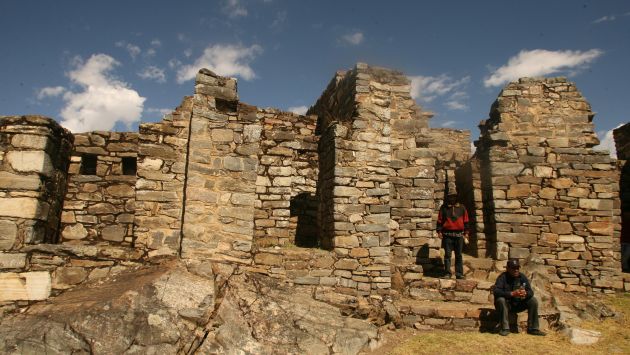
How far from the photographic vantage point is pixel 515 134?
10.8m

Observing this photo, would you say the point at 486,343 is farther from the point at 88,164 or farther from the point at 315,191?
the point at 88,164

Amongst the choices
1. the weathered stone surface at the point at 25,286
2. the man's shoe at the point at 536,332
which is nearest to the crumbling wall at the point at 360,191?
the man's shoe at the point at 536,332

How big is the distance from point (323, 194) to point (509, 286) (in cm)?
405

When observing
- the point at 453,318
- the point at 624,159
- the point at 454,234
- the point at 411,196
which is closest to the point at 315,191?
the point at 411,196

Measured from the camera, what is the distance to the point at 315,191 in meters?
9.93

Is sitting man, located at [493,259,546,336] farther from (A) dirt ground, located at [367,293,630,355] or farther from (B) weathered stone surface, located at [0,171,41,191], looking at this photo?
(B) weathered stone surface, located at [0,171,41,191]

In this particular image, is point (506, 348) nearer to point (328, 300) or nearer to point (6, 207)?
point (328, 300)

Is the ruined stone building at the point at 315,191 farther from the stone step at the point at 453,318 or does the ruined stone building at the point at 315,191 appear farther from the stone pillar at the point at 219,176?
the stone step at the point at 453,318

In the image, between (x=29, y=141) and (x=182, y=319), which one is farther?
(x=29, y=141)

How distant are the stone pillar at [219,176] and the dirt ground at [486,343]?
115 inches

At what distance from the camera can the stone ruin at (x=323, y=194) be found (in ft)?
21.3

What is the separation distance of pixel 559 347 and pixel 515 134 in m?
5.66

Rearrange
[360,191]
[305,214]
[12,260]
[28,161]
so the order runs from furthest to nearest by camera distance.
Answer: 1. [305,214]
2. [360,191]
3. [28,161]
4. [12,260]

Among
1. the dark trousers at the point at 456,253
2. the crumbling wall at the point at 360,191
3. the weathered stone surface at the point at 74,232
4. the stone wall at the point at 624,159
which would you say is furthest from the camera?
the stone wall at the point at 624,159
